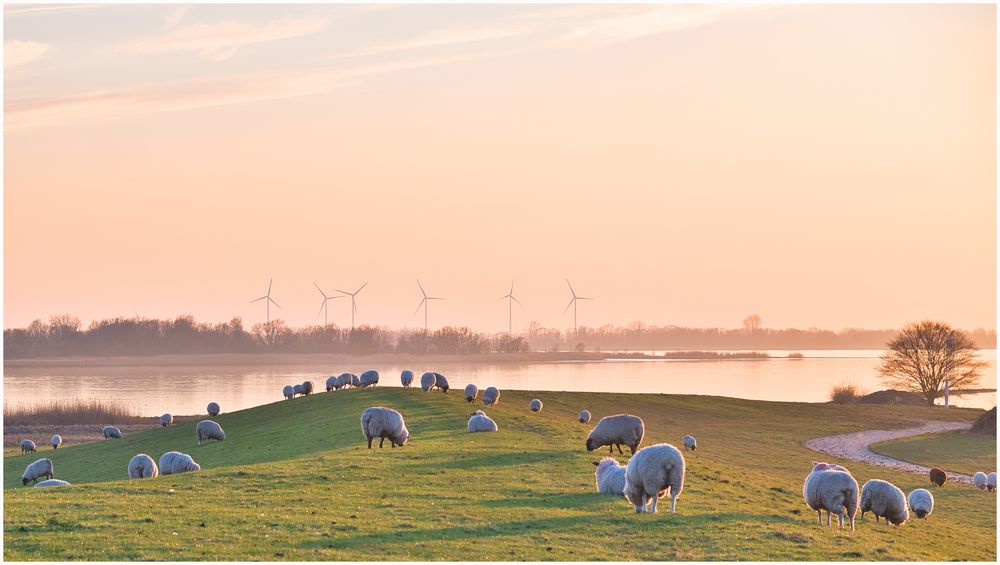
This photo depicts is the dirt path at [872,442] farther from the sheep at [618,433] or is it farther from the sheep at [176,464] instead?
the sheep at [176,464]

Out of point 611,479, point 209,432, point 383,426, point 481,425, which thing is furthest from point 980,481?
point 209,432

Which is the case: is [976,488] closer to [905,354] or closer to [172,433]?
[172,433]

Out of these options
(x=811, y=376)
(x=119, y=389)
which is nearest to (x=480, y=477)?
(x=119, y=389)

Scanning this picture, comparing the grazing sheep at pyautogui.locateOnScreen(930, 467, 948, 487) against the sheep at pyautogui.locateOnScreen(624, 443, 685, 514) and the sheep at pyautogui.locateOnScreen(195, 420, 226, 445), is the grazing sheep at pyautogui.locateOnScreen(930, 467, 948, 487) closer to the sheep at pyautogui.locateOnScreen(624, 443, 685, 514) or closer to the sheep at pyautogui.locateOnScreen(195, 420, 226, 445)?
the sheep at pyautogui.locateOnScreen(624, 443, 685, 514)

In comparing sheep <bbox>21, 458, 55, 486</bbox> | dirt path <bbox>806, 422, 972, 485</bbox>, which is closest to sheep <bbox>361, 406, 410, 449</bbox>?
sheep <bbox>21, 458, 55, 486</bbox>

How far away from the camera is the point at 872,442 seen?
51.2 meters

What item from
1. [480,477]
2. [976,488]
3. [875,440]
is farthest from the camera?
[875,440]

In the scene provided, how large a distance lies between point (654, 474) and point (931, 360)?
265ft

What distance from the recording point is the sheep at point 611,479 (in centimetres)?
2217

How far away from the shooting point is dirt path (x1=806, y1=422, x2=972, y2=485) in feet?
137

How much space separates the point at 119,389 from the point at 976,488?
96176 mm

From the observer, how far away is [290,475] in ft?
77.3

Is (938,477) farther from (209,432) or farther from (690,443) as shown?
(209,432)

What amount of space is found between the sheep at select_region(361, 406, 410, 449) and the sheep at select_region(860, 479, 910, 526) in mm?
14038
